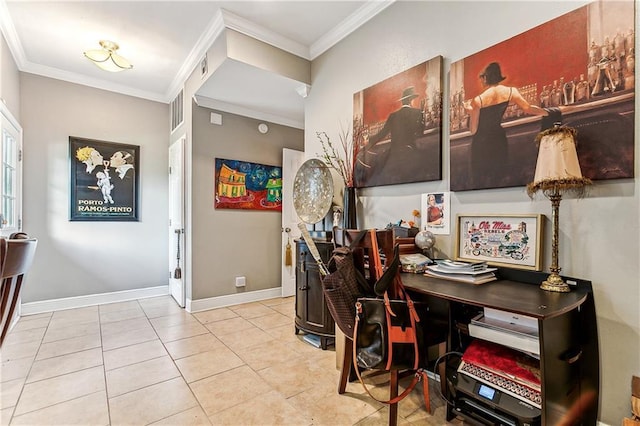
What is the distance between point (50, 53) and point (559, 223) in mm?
4678

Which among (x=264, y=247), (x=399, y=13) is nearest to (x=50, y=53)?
(x=264, y=247)

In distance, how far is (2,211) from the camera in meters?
2.71

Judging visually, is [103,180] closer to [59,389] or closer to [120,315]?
[120,315]

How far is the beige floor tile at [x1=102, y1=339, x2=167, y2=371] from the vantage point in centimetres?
224

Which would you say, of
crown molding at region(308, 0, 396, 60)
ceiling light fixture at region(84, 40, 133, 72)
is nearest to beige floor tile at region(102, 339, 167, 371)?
ceiling light fixture at region(84, 40, 133, 72)

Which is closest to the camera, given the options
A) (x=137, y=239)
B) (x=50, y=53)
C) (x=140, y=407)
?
(x=140, y=407)

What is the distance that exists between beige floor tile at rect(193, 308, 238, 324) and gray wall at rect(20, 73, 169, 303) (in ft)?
4.09

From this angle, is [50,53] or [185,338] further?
[50,53]

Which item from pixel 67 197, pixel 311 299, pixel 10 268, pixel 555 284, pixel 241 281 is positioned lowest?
pixel 241 281

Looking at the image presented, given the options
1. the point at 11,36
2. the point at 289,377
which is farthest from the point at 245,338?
the point at 11,36

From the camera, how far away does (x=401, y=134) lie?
224 cm

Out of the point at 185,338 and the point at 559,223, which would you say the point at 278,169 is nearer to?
the point at 185,338

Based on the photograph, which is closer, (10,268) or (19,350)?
(10,268)

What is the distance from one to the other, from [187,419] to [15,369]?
1531mm
